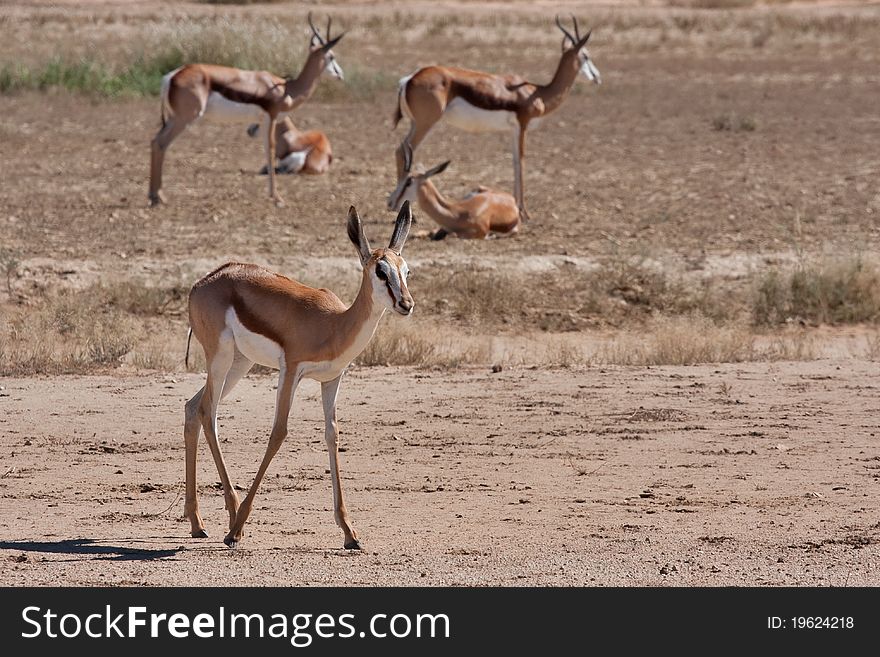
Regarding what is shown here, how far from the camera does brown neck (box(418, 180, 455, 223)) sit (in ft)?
50.5

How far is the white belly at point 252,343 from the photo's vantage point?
23.4ft

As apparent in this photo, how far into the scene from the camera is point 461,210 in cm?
1550

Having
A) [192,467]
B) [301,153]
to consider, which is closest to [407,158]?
[301,153]

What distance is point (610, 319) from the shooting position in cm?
1316

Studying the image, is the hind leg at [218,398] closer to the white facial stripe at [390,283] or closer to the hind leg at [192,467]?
the hind leg at [192,467]

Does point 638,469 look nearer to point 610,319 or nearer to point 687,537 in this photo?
point 687,537

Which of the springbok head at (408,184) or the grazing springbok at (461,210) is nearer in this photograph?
the grazing springbok at (461,210)

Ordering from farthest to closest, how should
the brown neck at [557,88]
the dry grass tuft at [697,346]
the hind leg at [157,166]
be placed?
the brown neck at [557,88]
the hind leg at [157,166]
the dry grass tuft at [697,346]

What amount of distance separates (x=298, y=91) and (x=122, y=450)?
998cm

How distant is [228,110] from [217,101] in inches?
7.1

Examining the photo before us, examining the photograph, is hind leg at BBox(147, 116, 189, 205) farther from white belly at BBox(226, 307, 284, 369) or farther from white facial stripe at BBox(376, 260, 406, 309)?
white facial stripe at BBox(376, 260, 406, 309)

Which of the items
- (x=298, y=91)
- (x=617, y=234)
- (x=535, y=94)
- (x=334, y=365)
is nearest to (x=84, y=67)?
(x=298, y=91)

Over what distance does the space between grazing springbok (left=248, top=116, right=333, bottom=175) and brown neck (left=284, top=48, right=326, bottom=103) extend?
78 centimetres

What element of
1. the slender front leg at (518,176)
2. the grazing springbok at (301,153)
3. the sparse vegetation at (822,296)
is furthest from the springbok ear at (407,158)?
the sparse vegetation at (822,296)
